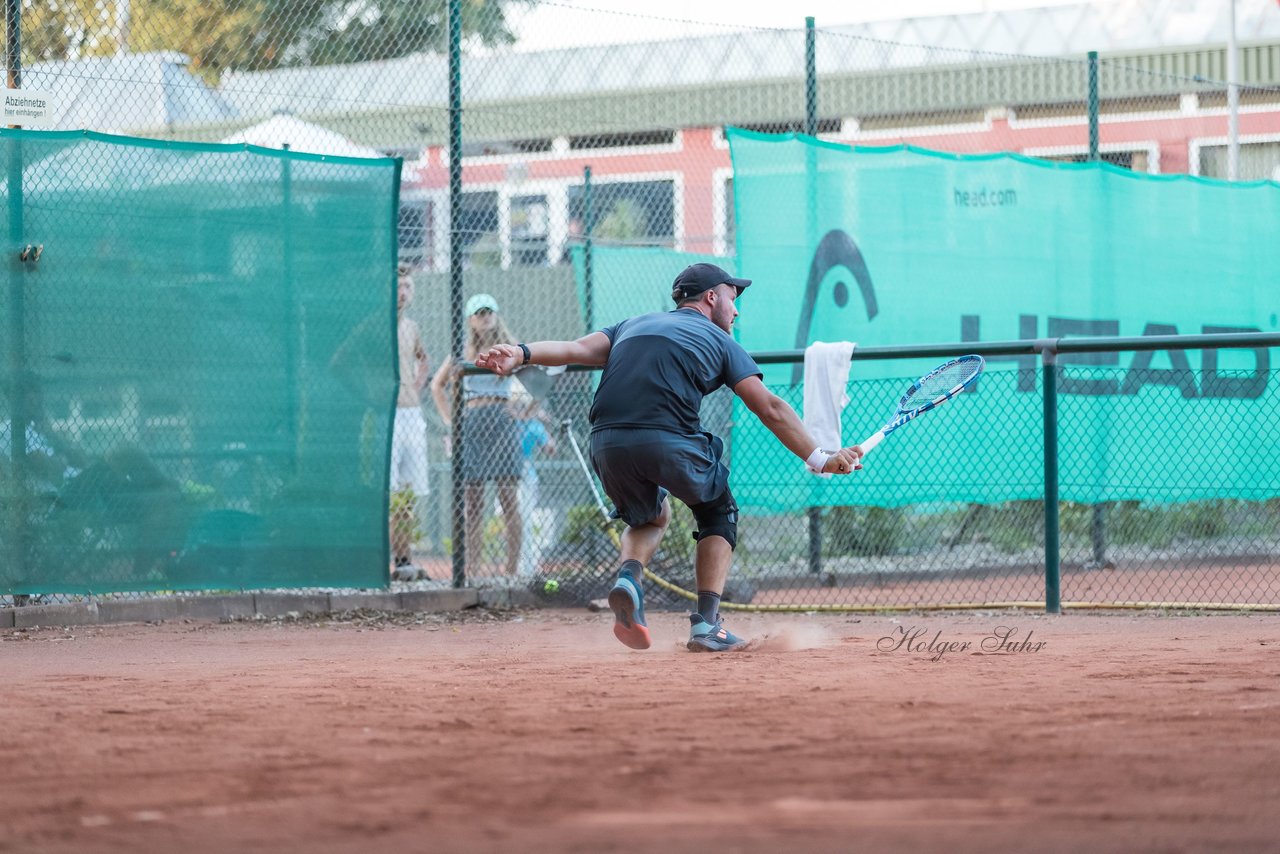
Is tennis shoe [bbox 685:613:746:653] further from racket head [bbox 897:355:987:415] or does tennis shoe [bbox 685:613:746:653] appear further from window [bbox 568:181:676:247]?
window [bbox 568:181:676:247]

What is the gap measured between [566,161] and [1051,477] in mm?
8875

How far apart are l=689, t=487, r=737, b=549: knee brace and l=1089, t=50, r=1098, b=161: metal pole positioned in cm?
514

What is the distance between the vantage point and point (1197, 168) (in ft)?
46.1

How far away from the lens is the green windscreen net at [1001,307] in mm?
9570

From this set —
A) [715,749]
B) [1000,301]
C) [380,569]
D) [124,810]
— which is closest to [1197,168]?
[1000,301]

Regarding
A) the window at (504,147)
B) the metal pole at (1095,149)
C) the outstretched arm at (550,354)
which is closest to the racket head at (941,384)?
the outstretched arm at (550,354)

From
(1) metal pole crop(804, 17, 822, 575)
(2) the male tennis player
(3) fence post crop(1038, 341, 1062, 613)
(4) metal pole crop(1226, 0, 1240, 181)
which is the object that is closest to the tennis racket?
(2) the male tennis player

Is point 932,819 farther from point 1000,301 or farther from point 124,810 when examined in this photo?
point 1000,301

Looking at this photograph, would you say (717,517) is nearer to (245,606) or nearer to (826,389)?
(826,389)

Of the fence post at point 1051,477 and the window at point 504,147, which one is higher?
the window at point 504,147

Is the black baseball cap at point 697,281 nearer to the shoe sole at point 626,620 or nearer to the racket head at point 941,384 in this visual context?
the racket head at point 941,384

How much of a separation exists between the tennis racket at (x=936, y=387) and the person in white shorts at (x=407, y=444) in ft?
10.8

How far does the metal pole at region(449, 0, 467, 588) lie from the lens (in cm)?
919

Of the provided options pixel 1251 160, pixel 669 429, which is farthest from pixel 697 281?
pixel 1251 160
